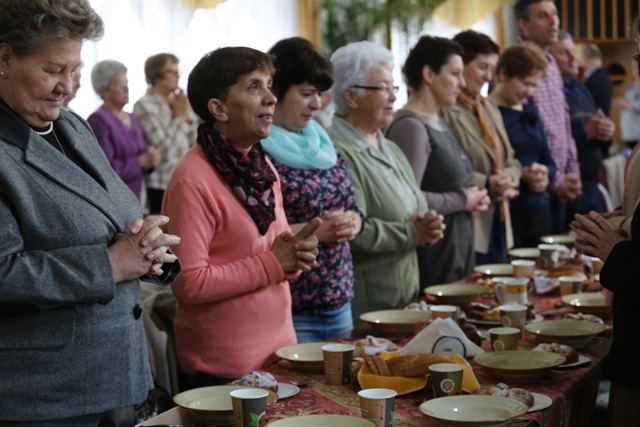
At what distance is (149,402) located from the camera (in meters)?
2.87

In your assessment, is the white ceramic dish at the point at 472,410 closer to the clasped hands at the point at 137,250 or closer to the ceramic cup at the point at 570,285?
the clasped hands at the point at 137,250

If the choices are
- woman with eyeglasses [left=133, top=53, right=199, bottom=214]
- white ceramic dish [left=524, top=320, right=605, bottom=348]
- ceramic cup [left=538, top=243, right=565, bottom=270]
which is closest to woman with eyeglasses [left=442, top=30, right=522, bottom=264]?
ceramic cup [left=538, top=243, right=565, bottom=270]

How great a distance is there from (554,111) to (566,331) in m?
2.86

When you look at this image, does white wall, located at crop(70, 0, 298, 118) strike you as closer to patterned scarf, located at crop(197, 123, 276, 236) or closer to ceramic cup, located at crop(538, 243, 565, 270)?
ceramic cup, located at crop(538, 243, 565, 270)

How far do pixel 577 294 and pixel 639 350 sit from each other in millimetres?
964

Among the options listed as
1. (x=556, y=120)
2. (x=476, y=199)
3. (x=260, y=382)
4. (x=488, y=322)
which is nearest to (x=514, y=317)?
(x=488, y=322)

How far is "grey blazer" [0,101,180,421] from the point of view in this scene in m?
1.69

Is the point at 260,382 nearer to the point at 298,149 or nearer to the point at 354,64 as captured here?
the point at 298,149

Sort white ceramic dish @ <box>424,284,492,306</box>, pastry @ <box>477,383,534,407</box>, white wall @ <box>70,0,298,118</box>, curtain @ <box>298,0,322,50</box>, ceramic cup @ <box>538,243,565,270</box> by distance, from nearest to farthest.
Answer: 1. pastry @ <box>477,383,534,407</box>
2. white ceramic dish @ <box>424,284,492,306</box>
3. ceramic cup @ <box>538,243,565,270</box>
4. white wall @ <box>70,0,298,118</box>
5. curtain @ <box>298,0,322,50</box>

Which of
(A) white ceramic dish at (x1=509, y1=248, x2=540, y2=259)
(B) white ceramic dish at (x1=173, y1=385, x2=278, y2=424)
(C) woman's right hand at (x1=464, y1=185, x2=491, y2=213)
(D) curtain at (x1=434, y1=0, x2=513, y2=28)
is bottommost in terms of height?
(B) white ceramic dish at (x1=173, y1=385, x2=278, y2=424)

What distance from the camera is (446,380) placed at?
1.94 metres

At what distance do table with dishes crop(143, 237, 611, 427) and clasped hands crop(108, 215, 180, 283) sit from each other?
29cm

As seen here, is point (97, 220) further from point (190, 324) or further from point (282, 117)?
point (282, 117)

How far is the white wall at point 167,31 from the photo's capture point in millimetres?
5934
